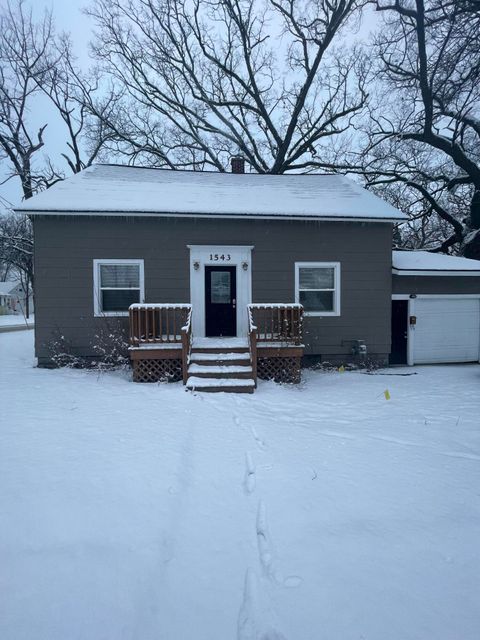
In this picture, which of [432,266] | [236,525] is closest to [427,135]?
[432,266]

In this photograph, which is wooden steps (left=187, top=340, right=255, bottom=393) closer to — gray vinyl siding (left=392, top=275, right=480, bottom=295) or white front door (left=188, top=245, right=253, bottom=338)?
white front door (left=188, top=245, right=253, bottom=338)

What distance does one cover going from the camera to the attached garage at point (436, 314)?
9.86m

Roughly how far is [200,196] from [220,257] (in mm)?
1788

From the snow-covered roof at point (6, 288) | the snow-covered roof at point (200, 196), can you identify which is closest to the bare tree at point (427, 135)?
the snow-covered roof at point (200, 196)

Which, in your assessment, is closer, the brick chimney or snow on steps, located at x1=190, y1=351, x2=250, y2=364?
snow on steps, located at x1=190, y1=351, x2=250, y2=364

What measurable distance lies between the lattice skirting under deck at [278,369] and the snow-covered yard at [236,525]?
2.30 meters

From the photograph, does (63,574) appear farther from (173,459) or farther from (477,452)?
(477,452)

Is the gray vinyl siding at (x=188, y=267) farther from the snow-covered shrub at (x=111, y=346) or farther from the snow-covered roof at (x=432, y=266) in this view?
the snow-covered roof at (x=432, y=266)

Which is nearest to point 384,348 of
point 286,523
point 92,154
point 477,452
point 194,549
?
point 477,452

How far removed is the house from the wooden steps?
3.6 inches

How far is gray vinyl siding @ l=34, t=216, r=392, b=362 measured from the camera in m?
8.45

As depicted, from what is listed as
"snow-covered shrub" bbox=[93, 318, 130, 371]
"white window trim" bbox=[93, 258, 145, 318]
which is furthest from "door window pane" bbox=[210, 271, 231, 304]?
"snow-covered shrub" bbox=[93, 318, 130, 371]

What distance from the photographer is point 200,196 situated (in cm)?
942

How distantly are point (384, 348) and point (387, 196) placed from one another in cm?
1338
